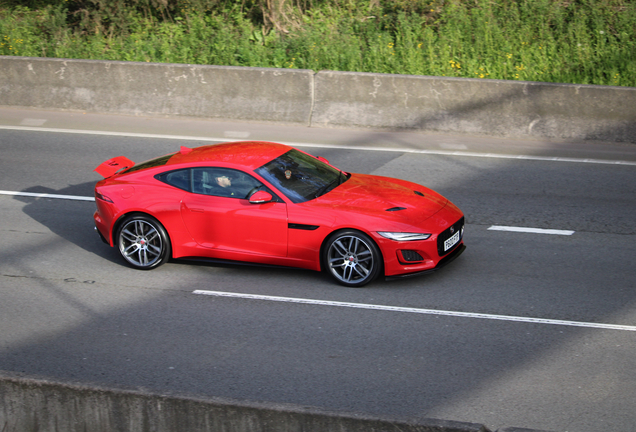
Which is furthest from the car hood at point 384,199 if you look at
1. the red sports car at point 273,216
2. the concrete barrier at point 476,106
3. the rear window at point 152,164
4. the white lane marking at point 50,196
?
the concrete barrier at point 476,106

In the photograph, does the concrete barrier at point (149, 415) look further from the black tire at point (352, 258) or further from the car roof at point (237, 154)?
the car roof at point (237, 154)

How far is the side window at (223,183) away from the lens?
8039 millimetres

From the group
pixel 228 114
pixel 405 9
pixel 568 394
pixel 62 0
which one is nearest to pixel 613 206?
pixel 568 394

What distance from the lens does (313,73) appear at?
48.2ft

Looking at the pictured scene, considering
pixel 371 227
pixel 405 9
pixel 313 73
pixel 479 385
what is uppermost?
pixel 405 9

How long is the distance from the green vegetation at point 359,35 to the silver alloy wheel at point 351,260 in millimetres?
8563

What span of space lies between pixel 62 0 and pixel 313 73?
31.4ft

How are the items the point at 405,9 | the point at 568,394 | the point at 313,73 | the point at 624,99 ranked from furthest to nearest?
the point at 405,9 → the point at 313,73 → the point at 624,99 → the point at 568,394

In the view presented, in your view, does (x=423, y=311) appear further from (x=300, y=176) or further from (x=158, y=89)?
(x=158, y=89)

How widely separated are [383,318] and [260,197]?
1.95 meters

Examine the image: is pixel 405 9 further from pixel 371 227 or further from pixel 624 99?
pixel 371 227

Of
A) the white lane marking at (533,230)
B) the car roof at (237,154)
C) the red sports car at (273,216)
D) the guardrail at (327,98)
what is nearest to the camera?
the red sports car at (273,216)

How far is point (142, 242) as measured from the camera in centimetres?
844

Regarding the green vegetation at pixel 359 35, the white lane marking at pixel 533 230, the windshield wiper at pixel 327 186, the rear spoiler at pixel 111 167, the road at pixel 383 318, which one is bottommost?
the road at pixel 383 318
